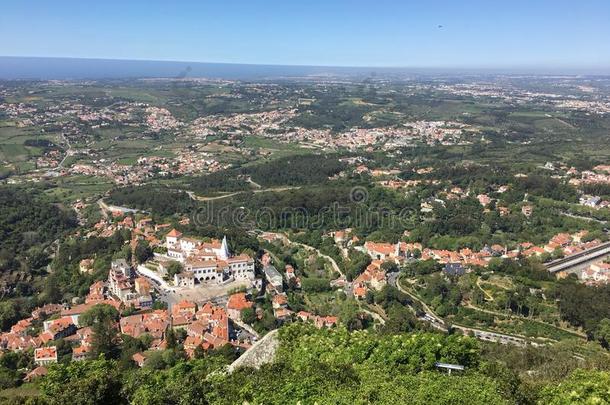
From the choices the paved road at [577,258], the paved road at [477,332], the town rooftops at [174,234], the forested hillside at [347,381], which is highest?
the forested hillside at [347,381]

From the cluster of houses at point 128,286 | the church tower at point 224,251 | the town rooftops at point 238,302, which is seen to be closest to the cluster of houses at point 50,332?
the cluster of houses at point 128,286

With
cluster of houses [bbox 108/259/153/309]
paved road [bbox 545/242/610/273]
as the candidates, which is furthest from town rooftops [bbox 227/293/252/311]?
paved road [bbox 545/242/610/273]

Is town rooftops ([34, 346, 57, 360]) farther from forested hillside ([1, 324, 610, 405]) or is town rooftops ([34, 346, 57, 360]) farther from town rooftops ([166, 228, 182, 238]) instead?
town rooftops ([166, 228, 182, 238])

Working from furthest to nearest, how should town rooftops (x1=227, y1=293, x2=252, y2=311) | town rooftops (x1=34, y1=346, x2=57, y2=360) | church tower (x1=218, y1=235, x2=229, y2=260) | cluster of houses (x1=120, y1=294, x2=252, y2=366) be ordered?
church tower (x1=218, y1=235, x2=229, y2=260) < town rooftops (x1=227, y1=293, x2=252, y2=311) < cluster of houses (x1=120, y1=294, x2=252, y2=366) < town rooftops (x1=34, y1=346, x2=57, y2=360)

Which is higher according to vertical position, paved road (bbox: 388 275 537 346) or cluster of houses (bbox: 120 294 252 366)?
cluster of houses (bbox: 120 294 252 366)

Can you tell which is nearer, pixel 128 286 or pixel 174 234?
pixel 128 286

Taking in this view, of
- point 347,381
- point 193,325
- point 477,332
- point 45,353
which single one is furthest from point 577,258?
point 45,353

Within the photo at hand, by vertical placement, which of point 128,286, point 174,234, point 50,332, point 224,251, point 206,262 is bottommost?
point 50,332

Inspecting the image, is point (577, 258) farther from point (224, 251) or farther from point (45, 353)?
point (45, 353)

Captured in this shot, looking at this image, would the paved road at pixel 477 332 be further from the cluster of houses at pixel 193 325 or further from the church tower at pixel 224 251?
the church tower at pixel 224 251
